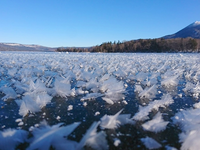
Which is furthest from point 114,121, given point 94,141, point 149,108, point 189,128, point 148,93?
point 148,93

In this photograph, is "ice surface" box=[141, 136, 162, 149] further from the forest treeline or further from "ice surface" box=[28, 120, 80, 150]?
the forest treeline

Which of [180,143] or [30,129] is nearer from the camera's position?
[180,143]

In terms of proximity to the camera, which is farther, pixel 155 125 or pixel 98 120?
pixel 98 120

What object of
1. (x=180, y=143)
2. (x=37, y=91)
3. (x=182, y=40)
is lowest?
(x=180, y=143)

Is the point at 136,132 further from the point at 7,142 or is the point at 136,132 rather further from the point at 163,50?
the point at 163,50

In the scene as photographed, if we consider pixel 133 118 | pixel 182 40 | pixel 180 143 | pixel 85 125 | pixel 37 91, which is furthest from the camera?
pixel 182 40

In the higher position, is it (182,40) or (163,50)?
(182,40)

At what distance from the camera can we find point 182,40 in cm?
3684

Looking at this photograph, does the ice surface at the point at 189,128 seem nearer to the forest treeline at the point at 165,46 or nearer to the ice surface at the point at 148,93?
the ice surface at the point at 148,93

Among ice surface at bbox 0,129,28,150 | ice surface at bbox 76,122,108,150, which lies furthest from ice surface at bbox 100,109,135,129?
ice surface at bbox 0,129,28,150

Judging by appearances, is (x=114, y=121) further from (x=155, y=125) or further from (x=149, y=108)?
(x=149, y=108)

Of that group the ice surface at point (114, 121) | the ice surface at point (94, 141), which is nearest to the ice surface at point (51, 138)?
the ice surface at point (94, 141)

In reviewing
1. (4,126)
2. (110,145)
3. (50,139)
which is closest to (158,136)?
(110,145)

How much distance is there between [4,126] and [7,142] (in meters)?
0.34
